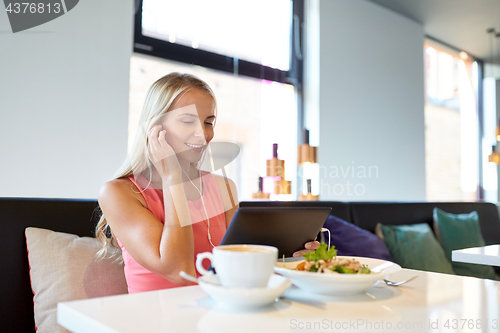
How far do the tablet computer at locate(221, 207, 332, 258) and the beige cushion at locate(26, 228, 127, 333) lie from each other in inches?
26.8

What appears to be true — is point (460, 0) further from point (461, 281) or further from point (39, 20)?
point (461, 281)

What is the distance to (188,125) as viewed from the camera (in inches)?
48.1

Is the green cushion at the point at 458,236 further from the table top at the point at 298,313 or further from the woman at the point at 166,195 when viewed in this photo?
the table top at the point at 298,313

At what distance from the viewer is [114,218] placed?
1123 mm

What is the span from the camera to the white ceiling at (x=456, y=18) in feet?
13.4

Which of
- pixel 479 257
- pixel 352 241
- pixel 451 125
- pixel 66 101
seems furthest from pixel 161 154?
pixel 451 125

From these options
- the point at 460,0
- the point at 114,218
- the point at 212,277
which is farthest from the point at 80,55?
the point at 460,0

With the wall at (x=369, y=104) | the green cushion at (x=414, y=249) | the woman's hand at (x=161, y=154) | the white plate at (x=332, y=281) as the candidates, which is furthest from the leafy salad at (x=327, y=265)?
the wall at (x=369, y=104)

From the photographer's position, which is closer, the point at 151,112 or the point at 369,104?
the point at 151,112

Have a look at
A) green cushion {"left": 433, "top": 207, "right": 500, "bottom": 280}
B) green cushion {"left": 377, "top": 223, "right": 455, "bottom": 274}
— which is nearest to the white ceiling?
green cushion {"left": 433, "top": 207, "right": 500, "bottom": 280}

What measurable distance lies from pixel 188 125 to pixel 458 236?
222 centimetres

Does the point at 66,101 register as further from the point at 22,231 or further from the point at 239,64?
the point at 239,64

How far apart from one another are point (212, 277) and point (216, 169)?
2.93ft

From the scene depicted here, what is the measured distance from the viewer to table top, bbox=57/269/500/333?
1.70 feet
